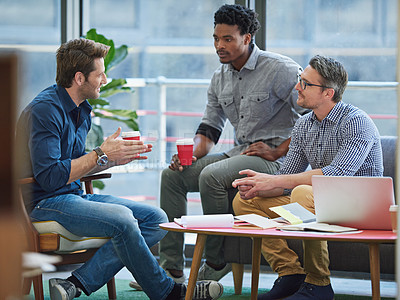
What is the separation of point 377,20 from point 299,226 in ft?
7.44

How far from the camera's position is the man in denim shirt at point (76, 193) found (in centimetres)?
230

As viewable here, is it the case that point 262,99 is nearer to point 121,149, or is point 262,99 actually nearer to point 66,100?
point 121,149

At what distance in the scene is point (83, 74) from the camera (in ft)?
8.32

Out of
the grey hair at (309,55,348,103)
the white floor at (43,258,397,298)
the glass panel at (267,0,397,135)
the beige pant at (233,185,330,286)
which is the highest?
the glass panel at (267,0,397,135)

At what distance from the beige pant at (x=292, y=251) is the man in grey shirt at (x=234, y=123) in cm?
24

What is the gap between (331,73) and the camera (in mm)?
2734

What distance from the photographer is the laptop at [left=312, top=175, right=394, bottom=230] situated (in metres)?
2.06

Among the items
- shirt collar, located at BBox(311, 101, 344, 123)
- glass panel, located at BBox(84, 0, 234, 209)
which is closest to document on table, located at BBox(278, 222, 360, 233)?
shirt collar, located at BBox(311, 101, 344, 123)

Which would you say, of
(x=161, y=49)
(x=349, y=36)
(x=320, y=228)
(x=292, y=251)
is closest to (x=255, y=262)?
(x=292, y=251)

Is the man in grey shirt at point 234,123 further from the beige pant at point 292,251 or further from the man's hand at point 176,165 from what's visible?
the beige pant at point 292,251

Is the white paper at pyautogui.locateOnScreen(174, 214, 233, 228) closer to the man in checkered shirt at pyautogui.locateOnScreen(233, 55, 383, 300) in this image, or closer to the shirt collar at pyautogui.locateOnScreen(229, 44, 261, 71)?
the man in checkered shirt at pyautogui.locateOnScreen(233, 55, 383, 300)

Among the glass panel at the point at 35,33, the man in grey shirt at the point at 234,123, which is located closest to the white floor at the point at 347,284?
the man in grey shirt at the point at 234,123

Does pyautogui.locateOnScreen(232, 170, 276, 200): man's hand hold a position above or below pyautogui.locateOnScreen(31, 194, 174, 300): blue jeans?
above

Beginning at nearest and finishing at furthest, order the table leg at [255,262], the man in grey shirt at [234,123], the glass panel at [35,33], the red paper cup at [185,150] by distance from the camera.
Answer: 1. the table leg at [255,262]
2. the red paper cup at [185,150]
3. the man in grey shirt at [234,123]
4. the glass panel at [35,33]
